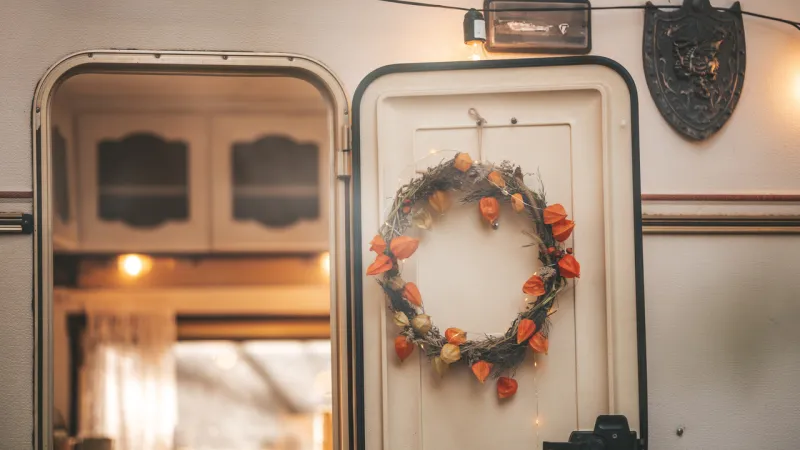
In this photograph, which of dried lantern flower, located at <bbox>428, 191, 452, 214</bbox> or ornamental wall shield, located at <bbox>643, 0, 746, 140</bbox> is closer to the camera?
dried lantern flower, located at <bbox>428, 191, 452, 214</bbox>

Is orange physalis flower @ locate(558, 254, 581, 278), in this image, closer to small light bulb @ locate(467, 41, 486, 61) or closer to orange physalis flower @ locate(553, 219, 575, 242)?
orange physalis flower @ locate(553, 219, 575, 242)

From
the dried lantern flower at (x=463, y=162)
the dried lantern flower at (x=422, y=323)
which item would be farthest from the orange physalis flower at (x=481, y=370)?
the dried lantern flower at (x=463, y=162)

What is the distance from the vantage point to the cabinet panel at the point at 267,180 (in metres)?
4.71

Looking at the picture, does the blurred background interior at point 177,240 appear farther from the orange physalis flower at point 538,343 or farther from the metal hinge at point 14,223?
the orange physalis flower at point 538,343

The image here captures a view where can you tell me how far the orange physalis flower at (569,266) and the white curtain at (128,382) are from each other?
2994mm

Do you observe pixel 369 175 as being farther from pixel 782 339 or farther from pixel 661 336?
pixel 782 339

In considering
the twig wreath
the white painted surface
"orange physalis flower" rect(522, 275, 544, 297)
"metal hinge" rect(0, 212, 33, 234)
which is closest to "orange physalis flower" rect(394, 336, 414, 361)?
the twig wreath

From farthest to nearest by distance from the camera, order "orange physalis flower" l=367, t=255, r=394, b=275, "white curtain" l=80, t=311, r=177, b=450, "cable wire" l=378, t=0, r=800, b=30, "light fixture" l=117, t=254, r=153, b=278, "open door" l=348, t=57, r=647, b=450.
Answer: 1. "light fixture" l=117, t=254, r=153, b=278
2. "white curtain" l=80, t=311, r=177, b=450
3. "cable wire" l=378, t=0, r=800, b=30
4. "open door" l=348, t=57, r=647, b=450
5. "orange physalis flower" l=367, t=255, r=394, b=275

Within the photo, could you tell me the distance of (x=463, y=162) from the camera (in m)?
2.76

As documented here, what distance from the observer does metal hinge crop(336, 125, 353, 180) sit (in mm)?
2883

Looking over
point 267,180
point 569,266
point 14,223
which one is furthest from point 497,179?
point 267,180

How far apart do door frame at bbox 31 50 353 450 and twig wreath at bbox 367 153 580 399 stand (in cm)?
22

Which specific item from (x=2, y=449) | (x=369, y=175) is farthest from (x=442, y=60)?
(x=2, y=449)

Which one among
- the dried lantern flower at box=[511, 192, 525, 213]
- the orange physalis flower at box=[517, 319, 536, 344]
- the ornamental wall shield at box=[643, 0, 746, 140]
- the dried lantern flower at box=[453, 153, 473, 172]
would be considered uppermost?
the ornamental wall shield at box=[643, 0, 746, 140]
